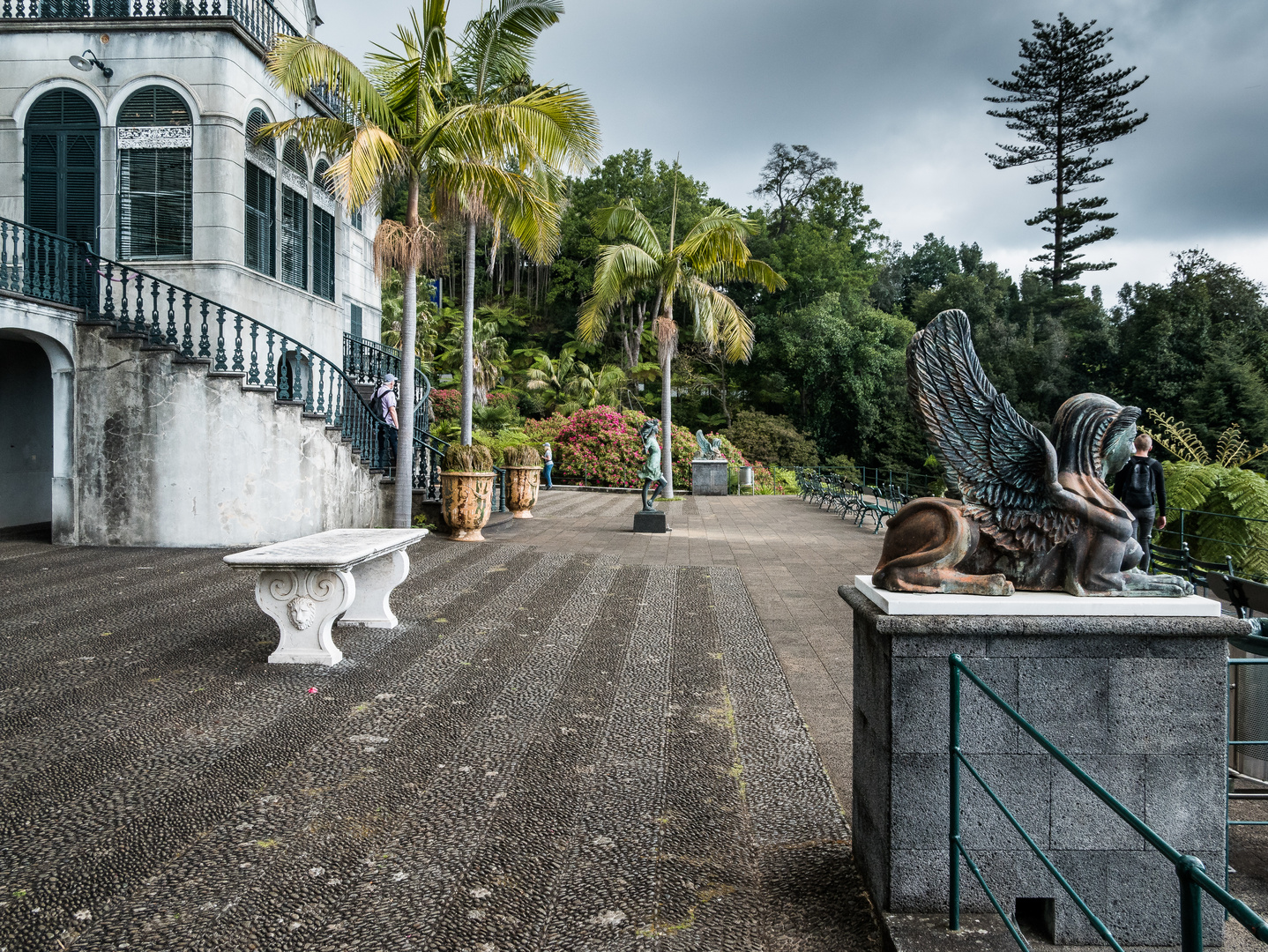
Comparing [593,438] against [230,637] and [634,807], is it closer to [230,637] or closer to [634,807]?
[230,637]

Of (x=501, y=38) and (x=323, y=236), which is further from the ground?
(x=501, y=38)

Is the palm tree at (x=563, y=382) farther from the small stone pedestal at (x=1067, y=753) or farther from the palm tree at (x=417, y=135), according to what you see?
the small stone pedestal at (x=1067, y=753)

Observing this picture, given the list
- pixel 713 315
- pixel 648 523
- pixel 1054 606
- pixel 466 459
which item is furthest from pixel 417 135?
pixel 1054 606

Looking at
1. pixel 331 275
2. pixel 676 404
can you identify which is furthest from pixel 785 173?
pixel 331 275

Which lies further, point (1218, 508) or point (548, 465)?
point (548, 465)

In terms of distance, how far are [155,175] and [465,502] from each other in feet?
23.1

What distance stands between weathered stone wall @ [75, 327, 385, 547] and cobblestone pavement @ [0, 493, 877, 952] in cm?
353

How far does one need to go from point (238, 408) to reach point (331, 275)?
5805mm

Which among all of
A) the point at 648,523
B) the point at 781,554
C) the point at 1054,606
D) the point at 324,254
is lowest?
the point at 781,554

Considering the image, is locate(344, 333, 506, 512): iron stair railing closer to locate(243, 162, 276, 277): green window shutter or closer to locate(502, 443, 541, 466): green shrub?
locate(502, 443, 541, 466): green shrub

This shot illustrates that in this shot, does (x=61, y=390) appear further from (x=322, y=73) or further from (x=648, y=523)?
(x=648, y=523)

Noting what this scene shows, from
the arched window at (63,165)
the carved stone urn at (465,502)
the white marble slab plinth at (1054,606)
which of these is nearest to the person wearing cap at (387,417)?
the carved stone urn at (465,502)

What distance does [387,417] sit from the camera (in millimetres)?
14273

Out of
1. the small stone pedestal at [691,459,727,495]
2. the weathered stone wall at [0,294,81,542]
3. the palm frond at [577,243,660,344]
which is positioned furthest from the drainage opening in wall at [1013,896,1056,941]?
the small stone pedestal at [691,459,727,495]
